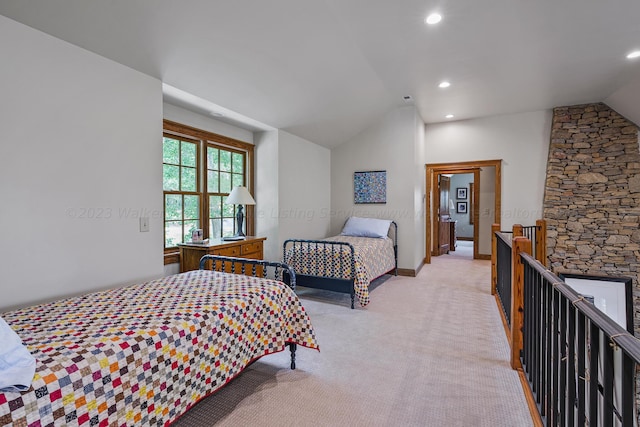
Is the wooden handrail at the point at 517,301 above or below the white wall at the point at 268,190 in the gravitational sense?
below

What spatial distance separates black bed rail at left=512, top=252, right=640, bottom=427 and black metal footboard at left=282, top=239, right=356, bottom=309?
1.86m

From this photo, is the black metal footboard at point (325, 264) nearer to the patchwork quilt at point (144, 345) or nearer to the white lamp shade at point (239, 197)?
the white lamp shade at point (239, 197)

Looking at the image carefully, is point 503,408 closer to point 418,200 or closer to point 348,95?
point 348,95

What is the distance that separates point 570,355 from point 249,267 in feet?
10.3

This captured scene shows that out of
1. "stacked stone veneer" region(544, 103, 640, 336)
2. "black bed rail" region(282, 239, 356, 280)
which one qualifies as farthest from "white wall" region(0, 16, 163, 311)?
"stacked stone veneer" region(544, 103, 640, 336)

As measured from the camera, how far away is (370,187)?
5.81 meters

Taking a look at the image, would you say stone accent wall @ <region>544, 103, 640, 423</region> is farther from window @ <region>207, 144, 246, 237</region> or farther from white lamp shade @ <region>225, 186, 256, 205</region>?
window @ <region>207, 144, 246, 237</region>

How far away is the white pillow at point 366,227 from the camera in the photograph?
5.29 meters

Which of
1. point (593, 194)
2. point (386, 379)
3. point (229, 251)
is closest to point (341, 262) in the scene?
point (229, 251)

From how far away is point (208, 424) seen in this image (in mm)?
1800

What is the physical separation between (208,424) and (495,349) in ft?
7.40

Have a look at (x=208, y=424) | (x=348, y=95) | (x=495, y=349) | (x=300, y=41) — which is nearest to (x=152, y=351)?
(x=208, y=424)

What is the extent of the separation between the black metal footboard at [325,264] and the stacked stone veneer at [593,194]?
3822 mm

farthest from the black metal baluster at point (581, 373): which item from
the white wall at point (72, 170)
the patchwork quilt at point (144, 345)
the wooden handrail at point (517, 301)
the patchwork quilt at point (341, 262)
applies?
the white wall at point (72, 170)
